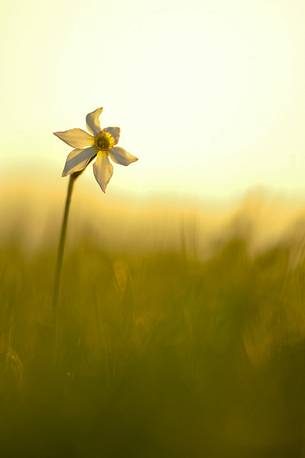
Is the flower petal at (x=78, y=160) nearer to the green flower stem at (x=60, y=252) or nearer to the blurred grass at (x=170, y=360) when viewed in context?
the green flower stem at (x=60, y=252)

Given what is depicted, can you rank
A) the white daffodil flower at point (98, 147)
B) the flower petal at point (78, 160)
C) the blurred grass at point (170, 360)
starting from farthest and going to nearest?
the white daffodil flower at point (98, 147) → the flower petal at point (78, 160) → the blurred grass at point (170, 360)

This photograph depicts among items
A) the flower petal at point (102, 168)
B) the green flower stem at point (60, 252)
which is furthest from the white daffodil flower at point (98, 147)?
the green flower stem at point (60, 252)

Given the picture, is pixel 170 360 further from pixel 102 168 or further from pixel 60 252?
pixel 102 168

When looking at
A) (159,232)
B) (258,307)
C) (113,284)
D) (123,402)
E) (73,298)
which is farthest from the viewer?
(159,232)

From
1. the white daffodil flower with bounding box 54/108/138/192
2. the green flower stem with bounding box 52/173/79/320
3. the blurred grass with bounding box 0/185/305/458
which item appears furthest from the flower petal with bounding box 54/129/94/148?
the blurred grass with bounding box 0/185/305/458

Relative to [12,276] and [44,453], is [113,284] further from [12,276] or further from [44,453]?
[44,453]

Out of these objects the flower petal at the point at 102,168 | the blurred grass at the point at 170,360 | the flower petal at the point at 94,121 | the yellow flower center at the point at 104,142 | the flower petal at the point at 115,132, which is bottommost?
the blurred grass at the point at 170,360

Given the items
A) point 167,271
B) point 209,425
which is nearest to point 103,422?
point 209,425
